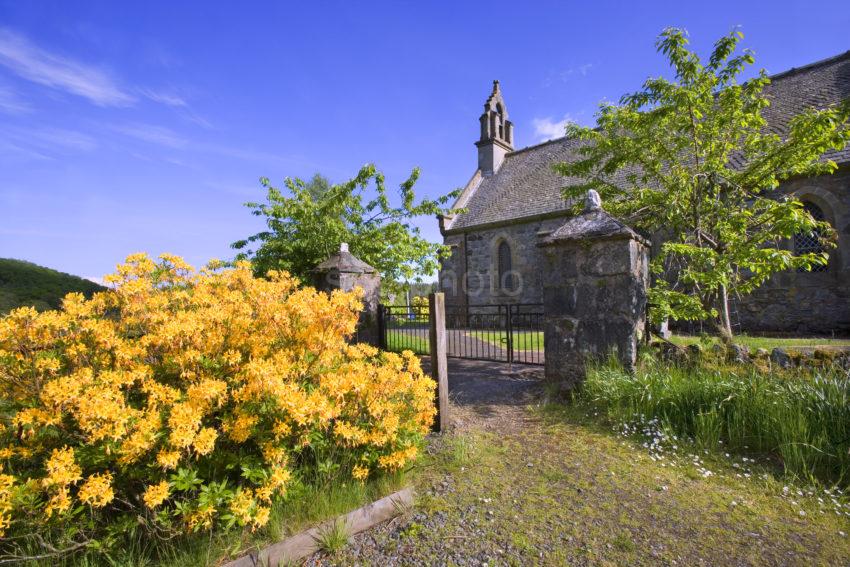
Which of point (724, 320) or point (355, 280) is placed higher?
point (355, 280)

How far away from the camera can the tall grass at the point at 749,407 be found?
10.7 feet

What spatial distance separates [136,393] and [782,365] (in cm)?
615

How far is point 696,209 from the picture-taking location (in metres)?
5.81

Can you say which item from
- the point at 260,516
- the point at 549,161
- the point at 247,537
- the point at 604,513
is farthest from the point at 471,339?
the point at 549,161

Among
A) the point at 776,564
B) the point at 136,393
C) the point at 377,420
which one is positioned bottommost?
the point at 776,564

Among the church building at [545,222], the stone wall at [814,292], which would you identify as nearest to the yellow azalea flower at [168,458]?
the church building at [545,222]

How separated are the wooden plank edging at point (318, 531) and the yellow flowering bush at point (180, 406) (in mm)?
194

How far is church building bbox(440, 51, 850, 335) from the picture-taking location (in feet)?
37.1

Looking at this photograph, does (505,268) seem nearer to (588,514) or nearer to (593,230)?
(593,230)

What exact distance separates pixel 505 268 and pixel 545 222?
9.93 ft

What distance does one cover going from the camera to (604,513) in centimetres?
272

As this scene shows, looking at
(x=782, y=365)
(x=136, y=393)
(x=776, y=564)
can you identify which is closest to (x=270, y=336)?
(x=136, y=393)

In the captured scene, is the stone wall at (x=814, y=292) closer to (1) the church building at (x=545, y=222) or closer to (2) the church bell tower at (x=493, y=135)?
(1) the church building at (x=545, y=222)

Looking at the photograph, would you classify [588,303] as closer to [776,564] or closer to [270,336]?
[776,564]
